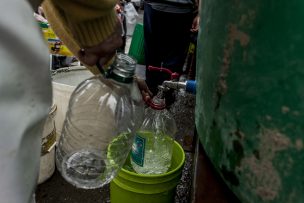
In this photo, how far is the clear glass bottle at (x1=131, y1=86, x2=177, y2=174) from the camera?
1.69 meters

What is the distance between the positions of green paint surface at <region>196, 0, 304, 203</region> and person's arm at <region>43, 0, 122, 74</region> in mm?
289

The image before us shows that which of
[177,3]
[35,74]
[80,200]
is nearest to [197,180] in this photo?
[35,74]

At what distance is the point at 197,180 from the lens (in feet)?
3.73

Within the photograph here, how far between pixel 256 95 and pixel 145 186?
0.92m

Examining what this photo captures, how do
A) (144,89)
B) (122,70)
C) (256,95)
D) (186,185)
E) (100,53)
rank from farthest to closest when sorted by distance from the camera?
(186,185) → (144,89) → (100,53) → (122,70) → (256,95)

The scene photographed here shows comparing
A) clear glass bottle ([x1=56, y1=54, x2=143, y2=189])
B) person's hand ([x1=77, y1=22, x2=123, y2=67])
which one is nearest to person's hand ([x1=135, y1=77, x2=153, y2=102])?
clear glass bottle ([x1=56, y1=54, x2=143, y2=189])

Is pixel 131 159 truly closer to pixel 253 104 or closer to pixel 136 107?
pixel 136 107

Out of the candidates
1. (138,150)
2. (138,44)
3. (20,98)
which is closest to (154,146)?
Answer: (138,150)

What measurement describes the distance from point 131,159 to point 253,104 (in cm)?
102

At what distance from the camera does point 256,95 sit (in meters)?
0.80

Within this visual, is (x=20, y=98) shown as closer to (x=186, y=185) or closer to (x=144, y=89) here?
(x=144, y=89)

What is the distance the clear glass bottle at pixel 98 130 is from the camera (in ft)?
4.31

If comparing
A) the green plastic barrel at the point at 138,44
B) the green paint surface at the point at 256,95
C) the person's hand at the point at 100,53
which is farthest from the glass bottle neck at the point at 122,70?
the green plastic barrel at the point at 138,44

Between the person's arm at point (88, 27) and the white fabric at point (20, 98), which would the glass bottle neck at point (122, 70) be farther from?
the white fabric at point (20, 98)
